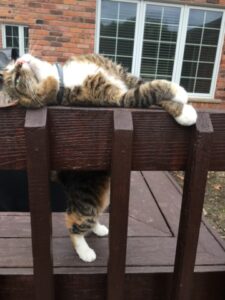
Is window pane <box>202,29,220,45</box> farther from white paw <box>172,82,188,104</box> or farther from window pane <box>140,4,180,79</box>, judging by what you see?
white paw <box>172,82,188,104</box>

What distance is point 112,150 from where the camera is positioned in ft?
3.54

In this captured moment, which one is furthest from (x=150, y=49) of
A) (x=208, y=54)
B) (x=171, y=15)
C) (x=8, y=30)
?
(x=8, y=30)

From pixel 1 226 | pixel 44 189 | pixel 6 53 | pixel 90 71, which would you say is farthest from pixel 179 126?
pixel 6 53

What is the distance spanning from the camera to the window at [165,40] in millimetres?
6023

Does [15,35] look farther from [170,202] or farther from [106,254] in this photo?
[106,254]

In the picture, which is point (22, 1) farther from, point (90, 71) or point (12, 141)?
point (12, 141)

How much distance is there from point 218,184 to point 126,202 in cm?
416

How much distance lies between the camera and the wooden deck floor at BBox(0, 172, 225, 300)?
1379mm

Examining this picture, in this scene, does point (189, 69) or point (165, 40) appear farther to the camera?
point (189, 69)

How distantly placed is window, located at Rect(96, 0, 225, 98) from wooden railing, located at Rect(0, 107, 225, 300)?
5308 millimetres

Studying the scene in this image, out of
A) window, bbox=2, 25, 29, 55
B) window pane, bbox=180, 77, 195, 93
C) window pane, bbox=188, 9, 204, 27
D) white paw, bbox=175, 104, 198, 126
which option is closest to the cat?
white paw, bbox=175, 104, 198, 126

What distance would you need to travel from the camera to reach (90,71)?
149cm

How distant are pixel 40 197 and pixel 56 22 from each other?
518cm

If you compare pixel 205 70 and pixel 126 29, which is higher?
pixel 126 29
